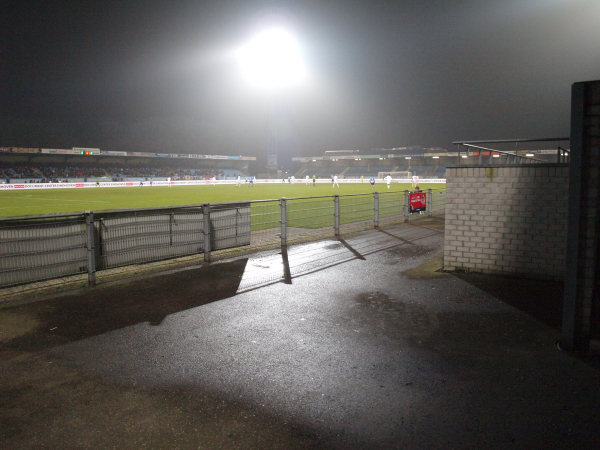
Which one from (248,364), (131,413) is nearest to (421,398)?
(248,364)

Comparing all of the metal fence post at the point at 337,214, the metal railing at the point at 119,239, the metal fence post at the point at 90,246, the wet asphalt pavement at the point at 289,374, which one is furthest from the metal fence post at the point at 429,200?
the metal fence post at the point at 90,246

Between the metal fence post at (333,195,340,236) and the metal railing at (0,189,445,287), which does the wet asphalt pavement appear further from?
the metal fence post at (333,195,340,236)

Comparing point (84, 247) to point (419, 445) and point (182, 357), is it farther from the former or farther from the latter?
point (419, 445)

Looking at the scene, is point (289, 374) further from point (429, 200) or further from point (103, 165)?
point (103, 165)

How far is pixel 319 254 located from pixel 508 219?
4.68m

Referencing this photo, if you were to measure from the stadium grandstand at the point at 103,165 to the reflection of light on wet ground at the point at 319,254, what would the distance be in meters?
54.6

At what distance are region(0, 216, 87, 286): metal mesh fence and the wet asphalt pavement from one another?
1031 millimetres

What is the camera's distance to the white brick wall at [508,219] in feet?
26.7

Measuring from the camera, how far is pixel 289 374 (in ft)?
14.4

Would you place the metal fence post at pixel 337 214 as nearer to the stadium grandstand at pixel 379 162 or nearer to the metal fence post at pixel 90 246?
the metal fence post at pixel 90 246

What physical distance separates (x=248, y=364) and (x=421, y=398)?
74.6 inches

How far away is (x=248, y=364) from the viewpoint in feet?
15.2

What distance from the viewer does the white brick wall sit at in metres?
8.14

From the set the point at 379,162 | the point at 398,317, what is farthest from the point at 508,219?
the point at 379,162
